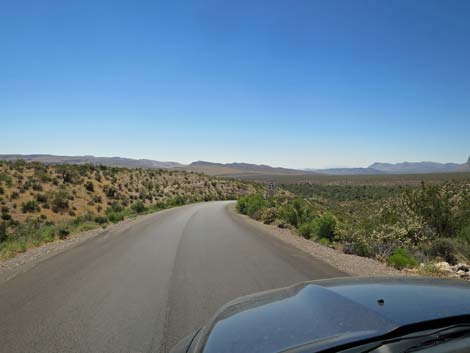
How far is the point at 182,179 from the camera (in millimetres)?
78812

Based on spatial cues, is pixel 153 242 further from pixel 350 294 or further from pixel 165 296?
pixel 350 294

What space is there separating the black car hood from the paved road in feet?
7.96

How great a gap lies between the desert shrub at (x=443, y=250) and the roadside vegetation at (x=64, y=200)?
547 inches

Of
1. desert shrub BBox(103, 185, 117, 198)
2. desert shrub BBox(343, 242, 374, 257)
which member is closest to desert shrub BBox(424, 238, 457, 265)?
desert shrub BBox(343, 242, 374, 257)

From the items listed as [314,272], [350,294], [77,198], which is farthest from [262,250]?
[77,198]

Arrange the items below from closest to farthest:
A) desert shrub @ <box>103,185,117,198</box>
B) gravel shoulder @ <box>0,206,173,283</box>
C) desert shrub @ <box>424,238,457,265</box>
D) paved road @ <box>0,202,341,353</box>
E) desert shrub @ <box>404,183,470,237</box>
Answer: paved road @ <box>0,202,341,353</box> → gravel shoulder @ <box>0,206,173,283</box> → desert shrub @ <box>424,238,457,265</box> → desert shrub @ <box>404,183,470,237</box> → desert shrub @ <box>103,185,117,198</box>

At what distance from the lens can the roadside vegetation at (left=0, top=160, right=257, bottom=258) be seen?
22.0 meters

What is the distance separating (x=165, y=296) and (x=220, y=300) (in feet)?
3.67

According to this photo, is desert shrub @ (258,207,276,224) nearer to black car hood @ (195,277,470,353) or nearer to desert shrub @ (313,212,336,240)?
desert shrub @ (313,212,336,240)

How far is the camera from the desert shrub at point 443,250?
1252cm

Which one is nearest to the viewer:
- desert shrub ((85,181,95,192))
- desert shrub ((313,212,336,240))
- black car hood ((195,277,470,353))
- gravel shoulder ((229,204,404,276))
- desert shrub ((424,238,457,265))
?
black car hood ((195,277,470,353))

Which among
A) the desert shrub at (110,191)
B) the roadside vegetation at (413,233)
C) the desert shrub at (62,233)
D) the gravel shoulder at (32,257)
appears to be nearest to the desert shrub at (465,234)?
the roadside vegetation at (413,233)

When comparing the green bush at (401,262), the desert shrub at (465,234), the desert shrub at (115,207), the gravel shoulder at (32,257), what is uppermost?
the desert shrub at (465,234)

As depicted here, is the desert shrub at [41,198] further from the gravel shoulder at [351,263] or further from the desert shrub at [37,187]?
the gravel shoulder at [351,263]
